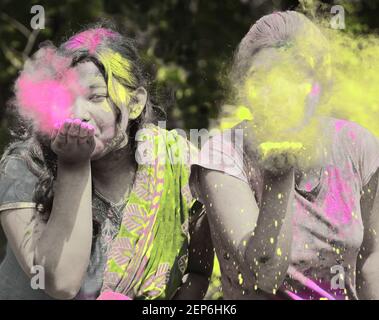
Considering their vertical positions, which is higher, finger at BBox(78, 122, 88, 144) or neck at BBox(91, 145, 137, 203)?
finger at BBox(78, 122, 88, 144)

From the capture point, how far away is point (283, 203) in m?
1.74

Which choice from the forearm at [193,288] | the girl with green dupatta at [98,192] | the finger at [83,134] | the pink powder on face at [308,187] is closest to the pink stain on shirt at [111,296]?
the girl with green dupatta at [98,192]

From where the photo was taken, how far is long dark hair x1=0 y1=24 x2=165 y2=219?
6.27ft

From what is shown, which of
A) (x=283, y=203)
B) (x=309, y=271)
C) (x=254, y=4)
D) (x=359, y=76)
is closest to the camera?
(x=283, y=203)

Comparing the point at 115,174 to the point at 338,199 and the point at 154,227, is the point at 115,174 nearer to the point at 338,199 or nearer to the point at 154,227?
the point at 154,227

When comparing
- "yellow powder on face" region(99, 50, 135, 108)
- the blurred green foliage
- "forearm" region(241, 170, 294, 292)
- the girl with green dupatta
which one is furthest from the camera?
the blurred green foliage

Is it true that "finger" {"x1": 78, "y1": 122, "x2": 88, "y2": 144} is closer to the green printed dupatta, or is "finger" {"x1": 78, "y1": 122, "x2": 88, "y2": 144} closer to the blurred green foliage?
the green printed dupatta

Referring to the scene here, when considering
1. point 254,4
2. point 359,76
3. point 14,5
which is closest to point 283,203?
point 359,76

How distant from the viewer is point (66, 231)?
1.83 meters

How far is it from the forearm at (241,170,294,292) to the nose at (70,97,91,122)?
0.43m

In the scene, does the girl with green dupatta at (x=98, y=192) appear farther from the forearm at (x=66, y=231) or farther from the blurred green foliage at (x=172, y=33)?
the blurred green foliage at (x=172, y=33)

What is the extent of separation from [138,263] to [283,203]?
41 cm

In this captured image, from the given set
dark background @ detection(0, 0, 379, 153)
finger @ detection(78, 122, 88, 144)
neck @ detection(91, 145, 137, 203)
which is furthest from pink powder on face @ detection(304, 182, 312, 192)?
dark background @ detection(0, 0, 379, 153)
